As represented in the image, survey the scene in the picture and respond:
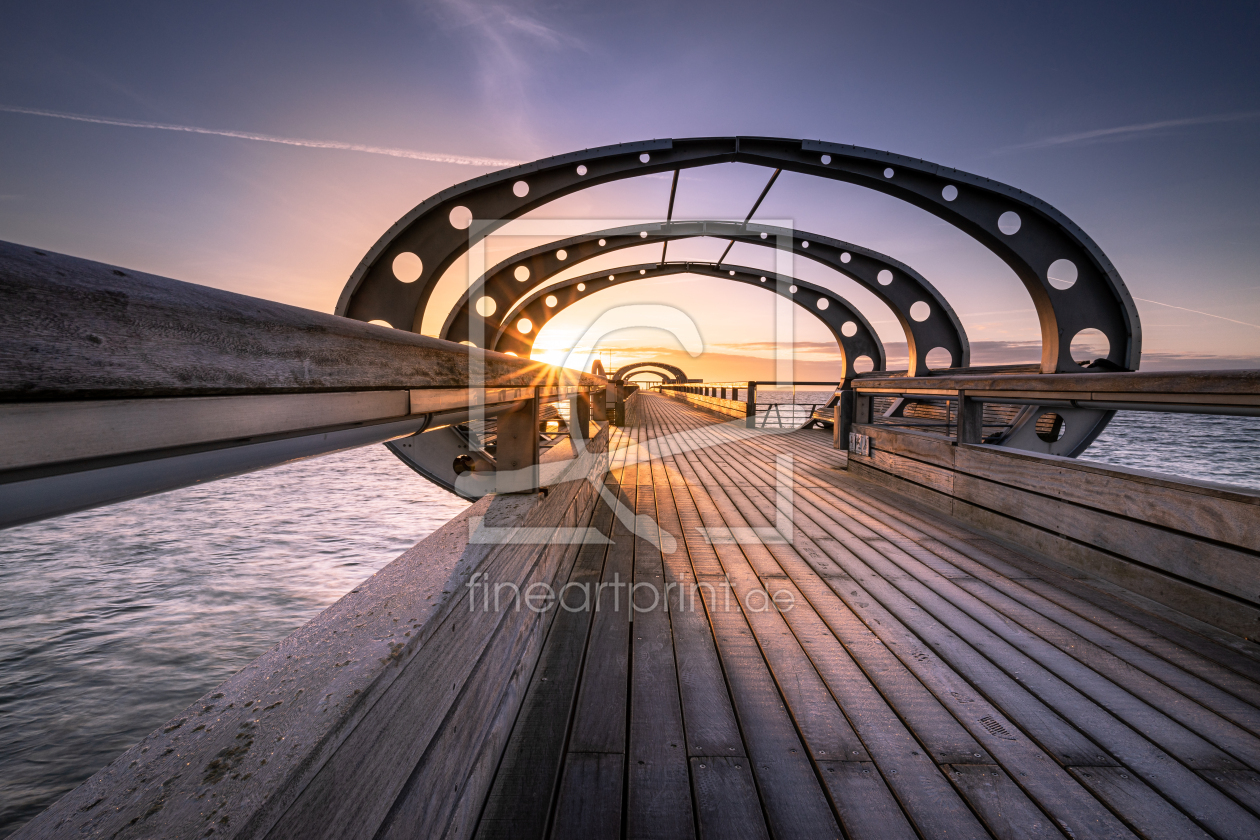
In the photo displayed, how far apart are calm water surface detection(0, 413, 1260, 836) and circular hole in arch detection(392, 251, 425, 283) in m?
3.88

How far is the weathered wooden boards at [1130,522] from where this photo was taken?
7.16ft

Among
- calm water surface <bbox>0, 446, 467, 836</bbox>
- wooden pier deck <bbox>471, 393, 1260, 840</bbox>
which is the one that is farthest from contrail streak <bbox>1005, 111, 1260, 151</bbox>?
calm water surface <bbox>0, 446, 467, 836</bbox>

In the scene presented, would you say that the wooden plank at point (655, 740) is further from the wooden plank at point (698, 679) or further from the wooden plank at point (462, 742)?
the wooden plank at point (462, 742)

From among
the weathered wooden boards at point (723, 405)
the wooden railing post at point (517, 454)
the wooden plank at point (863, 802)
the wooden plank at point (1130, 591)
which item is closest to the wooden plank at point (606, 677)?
the wooden plank at point (863, 802)

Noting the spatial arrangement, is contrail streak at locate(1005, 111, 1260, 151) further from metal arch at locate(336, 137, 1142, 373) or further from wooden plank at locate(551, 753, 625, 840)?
wooden plank at locate(551, 753, 625, 840)

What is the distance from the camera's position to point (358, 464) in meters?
16.8

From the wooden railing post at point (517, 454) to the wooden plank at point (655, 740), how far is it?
874 millimetres

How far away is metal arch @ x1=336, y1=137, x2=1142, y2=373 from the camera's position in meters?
6.77

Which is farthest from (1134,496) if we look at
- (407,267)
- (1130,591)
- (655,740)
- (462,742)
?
(407,267)

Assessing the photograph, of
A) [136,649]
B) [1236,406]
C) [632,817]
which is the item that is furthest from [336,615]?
[136,649]

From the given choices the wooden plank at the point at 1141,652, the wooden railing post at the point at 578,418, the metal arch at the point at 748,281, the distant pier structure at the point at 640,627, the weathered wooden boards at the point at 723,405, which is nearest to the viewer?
the distant pier structure at the point at 640,627

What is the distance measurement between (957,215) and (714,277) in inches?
320

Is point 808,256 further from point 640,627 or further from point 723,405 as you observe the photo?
point 640,627

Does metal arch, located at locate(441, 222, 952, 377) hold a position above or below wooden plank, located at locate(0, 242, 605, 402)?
above
